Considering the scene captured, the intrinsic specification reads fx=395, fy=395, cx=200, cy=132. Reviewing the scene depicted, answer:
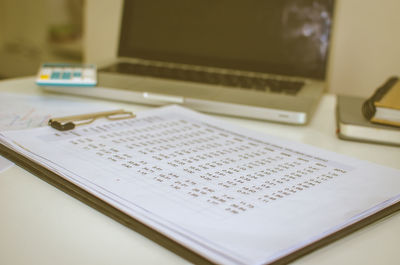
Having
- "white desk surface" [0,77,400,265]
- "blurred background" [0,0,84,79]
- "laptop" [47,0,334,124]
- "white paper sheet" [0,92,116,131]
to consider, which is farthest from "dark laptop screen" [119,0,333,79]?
"blurred background" [0,0,84,79]

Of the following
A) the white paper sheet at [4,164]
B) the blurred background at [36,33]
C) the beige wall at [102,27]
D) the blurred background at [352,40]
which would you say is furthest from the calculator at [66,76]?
the blurred background at [36,33]

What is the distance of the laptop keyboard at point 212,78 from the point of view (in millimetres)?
721

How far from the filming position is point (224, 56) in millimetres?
854

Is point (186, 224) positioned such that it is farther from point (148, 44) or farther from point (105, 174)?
point (148, 44)

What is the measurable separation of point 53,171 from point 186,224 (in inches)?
6.5

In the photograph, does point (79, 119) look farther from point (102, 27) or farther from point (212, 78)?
point (102, 27)

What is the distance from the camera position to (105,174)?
1.25 ft

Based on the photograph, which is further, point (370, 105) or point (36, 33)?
point (36, 33)

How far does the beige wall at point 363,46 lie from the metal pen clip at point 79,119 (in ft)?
1.18

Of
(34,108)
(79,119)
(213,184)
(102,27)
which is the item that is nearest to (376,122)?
(213,184)

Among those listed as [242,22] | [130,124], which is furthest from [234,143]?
[242,22]

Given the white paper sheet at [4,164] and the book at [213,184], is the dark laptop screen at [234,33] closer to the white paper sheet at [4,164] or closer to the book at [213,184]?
the book at [213,184]

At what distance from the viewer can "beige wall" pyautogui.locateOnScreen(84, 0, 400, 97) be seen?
2.80ft

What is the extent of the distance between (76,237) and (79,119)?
237 millimetres
